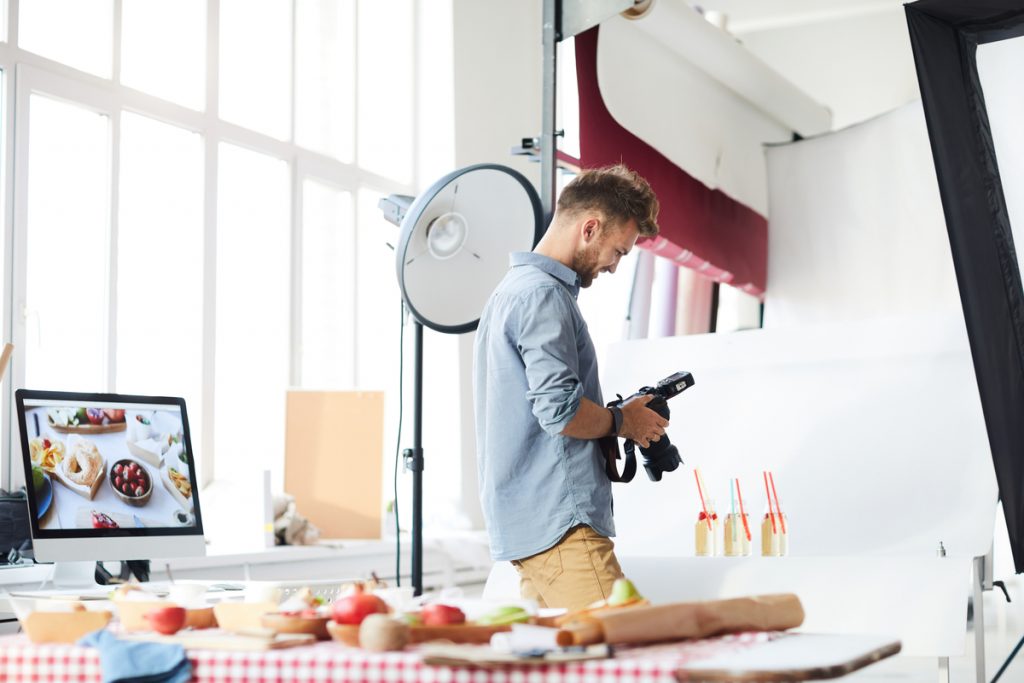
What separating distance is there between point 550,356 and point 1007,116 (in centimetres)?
134

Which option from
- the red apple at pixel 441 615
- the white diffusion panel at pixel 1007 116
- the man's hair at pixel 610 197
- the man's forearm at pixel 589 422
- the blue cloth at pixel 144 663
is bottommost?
the blue cloth at pixel 144 663

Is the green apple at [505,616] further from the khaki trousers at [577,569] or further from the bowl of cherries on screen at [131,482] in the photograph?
the bowl of cherries on screen at [131,482]

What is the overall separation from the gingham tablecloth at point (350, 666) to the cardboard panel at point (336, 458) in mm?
2962

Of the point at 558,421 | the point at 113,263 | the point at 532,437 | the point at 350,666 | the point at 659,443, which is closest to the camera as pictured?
the point at 350,666

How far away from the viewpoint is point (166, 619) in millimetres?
1364

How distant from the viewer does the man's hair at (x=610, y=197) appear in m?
2.07

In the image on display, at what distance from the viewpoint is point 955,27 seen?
2.60 meters

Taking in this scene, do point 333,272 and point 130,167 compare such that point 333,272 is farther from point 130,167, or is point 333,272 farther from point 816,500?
point 816,500

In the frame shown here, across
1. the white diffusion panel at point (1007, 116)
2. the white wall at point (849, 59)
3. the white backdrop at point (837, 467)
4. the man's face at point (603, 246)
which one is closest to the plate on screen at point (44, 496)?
the man's face at point (603, 246)

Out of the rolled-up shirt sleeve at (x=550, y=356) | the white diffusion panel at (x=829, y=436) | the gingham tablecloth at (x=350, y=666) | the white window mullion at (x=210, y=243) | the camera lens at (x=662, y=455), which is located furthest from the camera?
the white window mullion at (x=210, y=243)

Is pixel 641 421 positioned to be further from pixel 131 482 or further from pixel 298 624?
pixel 131 482

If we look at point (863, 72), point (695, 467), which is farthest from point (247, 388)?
point (863, 72)

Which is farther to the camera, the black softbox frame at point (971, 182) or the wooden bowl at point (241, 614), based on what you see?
the black softbox frame at point (971, 182)

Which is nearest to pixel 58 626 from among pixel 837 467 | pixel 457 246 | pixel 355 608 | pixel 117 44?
pixel 355 608
